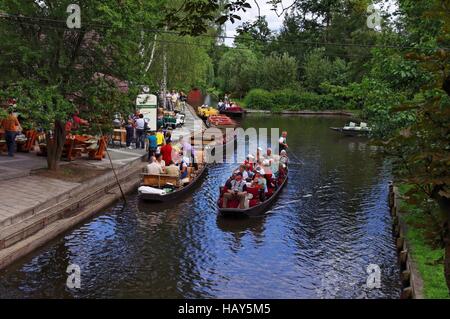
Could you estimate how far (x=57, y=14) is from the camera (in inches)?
668

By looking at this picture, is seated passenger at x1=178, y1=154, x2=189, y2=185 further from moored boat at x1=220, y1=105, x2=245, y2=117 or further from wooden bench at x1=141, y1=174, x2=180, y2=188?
moored boat at x1=220, y1=105, x2=245, y2=117

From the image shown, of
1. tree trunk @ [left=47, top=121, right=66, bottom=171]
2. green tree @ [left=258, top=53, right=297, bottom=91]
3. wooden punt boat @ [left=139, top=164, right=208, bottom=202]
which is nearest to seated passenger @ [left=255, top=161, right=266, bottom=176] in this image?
wooden punt boat @ [left=139, top=164, right=208, bottom=202]

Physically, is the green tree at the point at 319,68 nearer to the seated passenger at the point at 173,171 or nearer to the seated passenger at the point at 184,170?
the seated passenger at the point at 184,170

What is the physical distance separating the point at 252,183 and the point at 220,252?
13.5 ft

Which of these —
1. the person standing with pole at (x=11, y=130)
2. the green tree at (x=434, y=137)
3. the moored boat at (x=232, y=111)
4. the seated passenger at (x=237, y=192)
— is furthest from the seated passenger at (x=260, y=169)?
the moored boat at (x=232, y=111)

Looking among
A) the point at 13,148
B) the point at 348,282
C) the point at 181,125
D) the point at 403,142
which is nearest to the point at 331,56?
the point at 181,125

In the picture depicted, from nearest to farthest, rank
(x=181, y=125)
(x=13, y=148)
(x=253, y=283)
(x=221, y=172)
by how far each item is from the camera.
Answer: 1. (x=253, y=283)
2. (x=13, y=148)
3. (x=221, y=172)
4. (x=181, y=125)

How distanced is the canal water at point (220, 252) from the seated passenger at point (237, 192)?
0.65m

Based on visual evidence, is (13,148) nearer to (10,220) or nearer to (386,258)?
(10,220)

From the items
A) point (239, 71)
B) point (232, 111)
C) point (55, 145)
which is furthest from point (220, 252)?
point (239, 71)

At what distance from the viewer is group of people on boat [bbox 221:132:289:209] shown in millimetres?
16516

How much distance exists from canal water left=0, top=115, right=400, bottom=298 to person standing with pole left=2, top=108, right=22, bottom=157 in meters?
5.23

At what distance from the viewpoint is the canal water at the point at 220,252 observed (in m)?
11.3

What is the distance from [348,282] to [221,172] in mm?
12784
